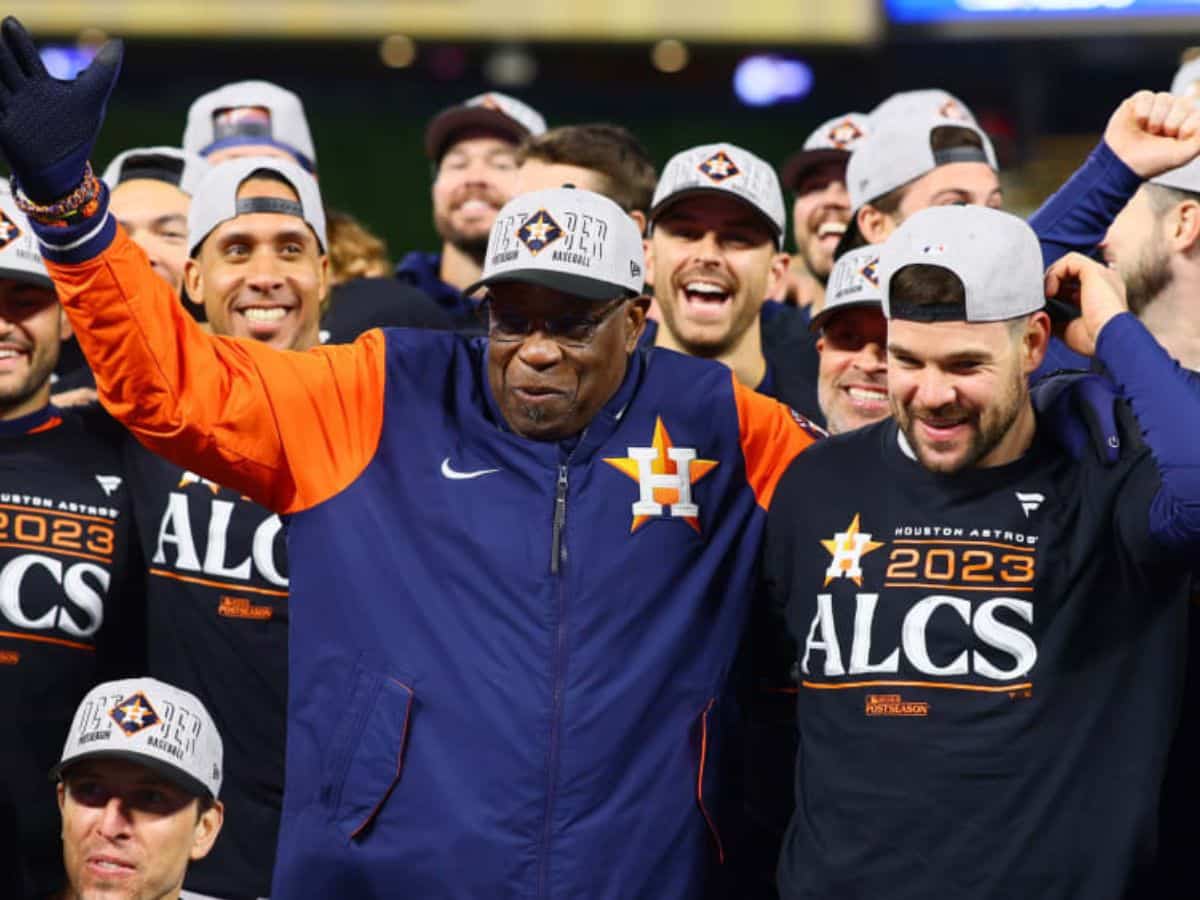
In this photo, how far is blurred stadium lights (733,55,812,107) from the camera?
12648 millimetres

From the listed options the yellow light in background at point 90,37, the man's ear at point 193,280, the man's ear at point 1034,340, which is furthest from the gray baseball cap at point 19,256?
the yellow light in background at point 90,37

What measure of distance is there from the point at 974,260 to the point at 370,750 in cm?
154

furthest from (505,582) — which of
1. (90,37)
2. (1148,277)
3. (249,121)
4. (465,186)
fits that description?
(90,37)

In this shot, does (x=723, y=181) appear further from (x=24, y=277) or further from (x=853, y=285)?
(x=24, y=277)

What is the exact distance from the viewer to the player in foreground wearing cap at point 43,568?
16.7 feet

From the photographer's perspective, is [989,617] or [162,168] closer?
[989,617]

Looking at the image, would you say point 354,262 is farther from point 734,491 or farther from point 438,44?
point 438,44

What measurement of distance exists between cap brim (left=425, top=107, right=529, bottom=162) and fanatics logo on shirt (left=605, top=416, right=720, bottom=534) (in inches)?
123

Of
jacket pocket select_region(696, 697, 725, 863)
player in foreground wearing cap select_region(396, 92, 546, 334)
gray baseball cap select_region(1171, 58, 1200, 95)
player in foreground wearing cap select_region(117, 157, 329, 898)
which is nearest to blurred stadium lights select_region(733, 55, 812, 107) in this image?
player in foreground wearing cap select_region(396, 92, 546, 334)

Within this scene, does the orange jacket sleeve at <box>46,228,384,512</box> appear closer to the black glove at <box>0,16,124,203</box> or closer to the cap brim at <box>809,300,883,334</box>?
the black glove at <box>0,16,124,203</box>

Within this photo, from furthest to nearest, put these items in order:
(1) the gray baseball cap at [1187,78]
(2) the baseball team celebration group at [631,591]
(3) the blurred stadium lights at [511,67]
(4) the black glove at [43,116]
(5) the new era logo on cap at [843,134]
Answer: (3) the blurred stadium lights at [511,67] → (5) the new era logo on cap at [843,134] → (1) the gray baseball cap at [1187,78] → (2) the baseball team celebration group at [631,591] → (4) the black glove at [43,116]

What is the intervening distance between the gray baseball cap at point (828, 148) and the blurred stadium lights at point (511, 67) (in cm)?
555

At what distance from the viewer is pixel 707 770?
439cm

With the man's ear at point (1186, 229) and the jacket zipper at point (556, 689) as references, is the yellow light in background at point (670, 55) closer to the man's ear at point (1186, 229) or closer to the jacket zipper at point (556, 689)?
the man's ear at point (1186, 229)
